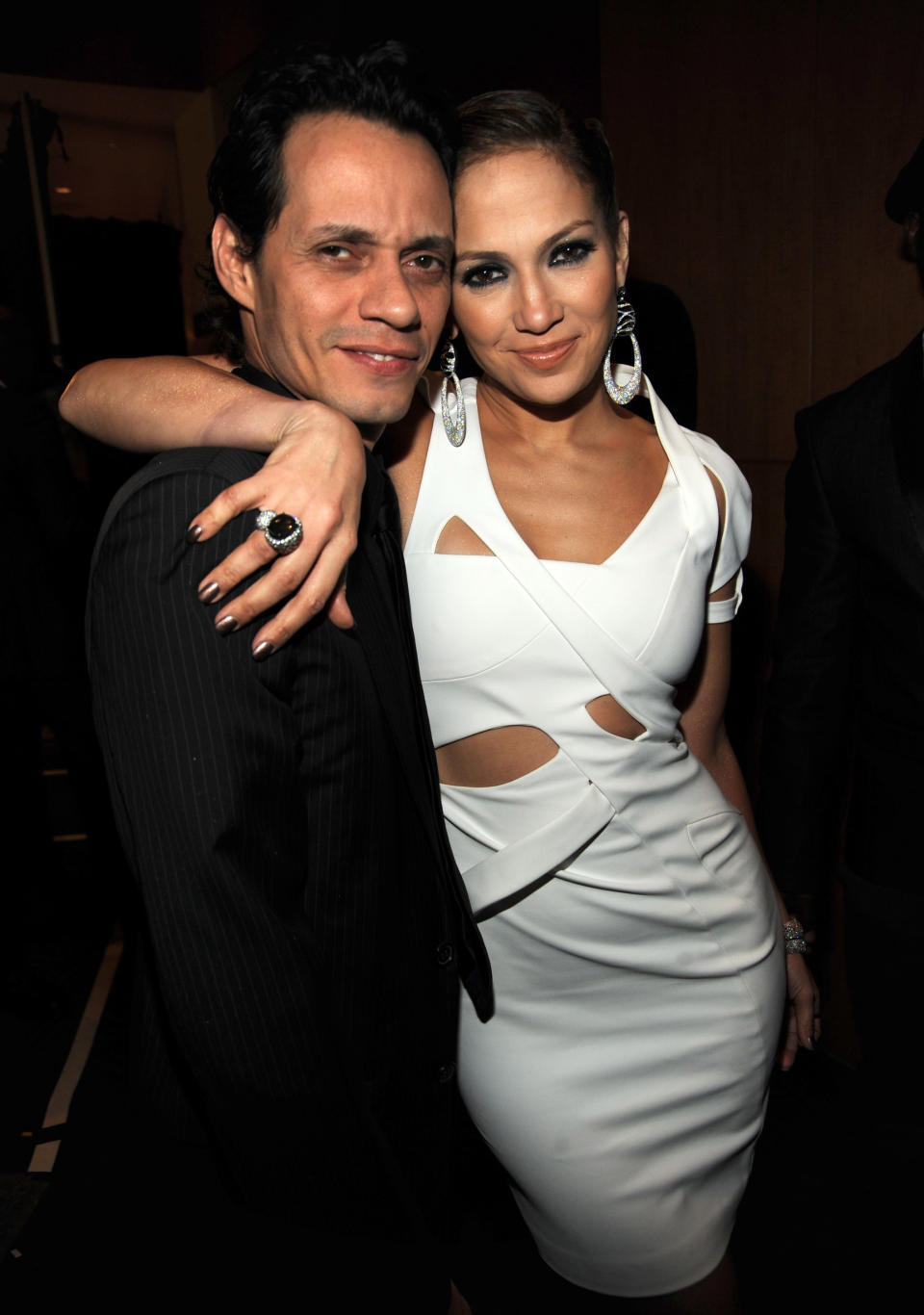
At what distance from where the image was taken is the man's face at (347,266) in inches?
44.6

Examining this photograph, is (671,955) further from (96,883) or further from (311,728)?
(96,883)

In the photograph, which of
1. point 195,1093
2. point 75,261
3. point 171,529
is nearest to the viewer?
point 171,529

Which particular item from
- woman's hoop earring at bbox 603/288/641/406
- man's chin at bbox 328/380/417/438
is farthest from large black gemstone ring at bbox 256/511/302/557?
woman's hoop earring at bbox 603/288/641/406

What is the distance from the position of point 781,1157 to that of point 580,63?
3347 mm

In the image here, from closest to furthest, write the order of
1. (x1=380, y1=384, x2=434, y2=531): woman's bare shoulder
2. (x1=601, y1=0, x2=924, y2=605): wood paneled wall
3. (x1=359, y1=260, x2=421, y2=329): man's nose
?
1. (x1=359, y1=260, x2=421, y2=329): man's nose
2. (x1=380, y1=384, x2=434, y2=531): woman's bare shoulder
3. (x1=601, y1=0, x2=924, y2=605): wood paneled wall

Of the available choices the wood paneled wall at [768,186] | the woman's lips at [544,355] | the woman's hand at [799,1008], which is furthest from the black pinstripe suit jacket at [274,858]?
the wood paneled wall at [768,186]

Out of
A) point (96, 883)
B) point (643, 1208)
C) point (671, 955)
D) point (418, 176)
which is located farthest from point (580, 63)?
point (96, 883)

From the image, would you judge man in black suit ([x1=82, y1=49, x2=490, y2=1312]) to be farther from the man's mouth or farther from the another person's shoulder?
the another person's shoulder

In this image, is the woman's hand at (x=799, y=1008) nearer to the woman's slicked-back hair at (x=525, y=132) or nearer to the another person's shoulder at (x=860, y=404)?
the another person's shoulder at (x=860, y=404)

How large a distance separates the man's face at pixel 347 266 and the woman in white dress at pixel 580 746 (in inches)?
8.6

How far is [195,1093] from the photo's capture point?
1.03m

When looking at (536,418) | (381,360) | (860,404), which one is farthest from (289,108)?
(860,404)

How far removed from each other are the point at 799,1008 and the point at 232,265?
5.09 feet

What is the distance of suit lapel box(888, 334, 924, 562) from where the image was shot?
5.22ft
